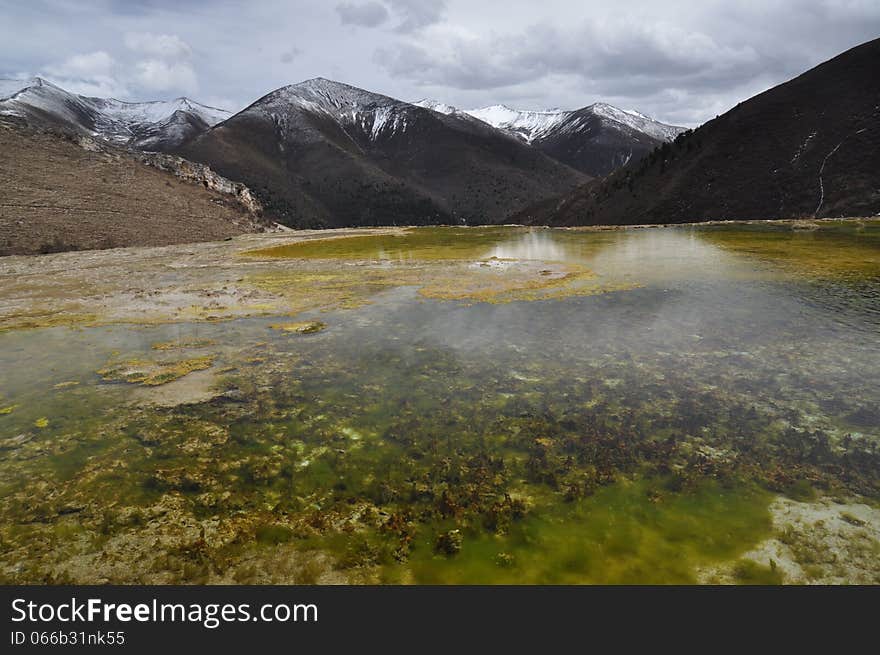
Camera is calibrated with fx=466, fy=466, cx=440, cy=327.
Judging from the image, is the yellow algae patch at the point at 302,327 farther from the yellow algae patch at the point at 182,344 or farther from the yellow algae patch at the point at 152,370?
the yellow algae patch at the point at 152,370

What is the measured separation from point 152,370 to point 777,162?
10147cm

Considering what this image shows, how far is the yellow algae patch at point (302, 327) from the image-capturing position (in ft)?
50.0

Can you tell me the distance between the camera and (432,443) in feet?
26.6

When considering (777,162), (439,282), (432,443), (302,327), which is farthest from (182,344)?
(777,162)

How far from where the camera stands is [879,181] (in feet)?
220

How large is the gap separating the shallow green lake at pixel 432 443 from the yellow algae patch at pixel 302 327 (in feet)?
1.49

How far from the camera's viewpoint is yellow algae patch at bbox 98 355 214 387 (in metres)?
11.2

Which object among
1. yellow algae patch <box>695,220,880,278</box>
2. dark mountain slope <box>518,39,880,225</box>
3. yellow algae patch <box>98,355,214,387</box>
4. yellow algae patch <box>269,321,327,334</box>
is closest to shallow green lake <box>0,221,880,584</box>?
yellow algae patch <box>98,355,214,387</box>

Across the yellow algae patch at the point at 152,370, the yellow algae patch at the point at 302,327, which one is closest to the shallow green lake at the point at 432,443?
the yellow algae patch at the point at 152,370

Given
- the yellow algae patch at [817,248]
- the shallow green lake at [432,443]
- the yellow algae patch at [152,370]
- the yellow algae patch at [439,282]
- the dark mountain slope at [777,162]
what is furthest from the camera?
the dark mountain slope at [777,162]

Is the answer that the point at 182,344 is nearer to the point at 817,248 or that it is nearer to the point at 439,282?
the point at 439,282

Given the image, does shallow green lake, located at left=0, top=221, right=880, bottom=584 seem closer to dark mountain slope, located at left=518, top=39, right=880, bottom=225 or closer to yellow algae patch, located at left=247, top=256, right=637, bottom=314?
yellow algae patch, located at left=247, top=256, right=637, bottom=314
